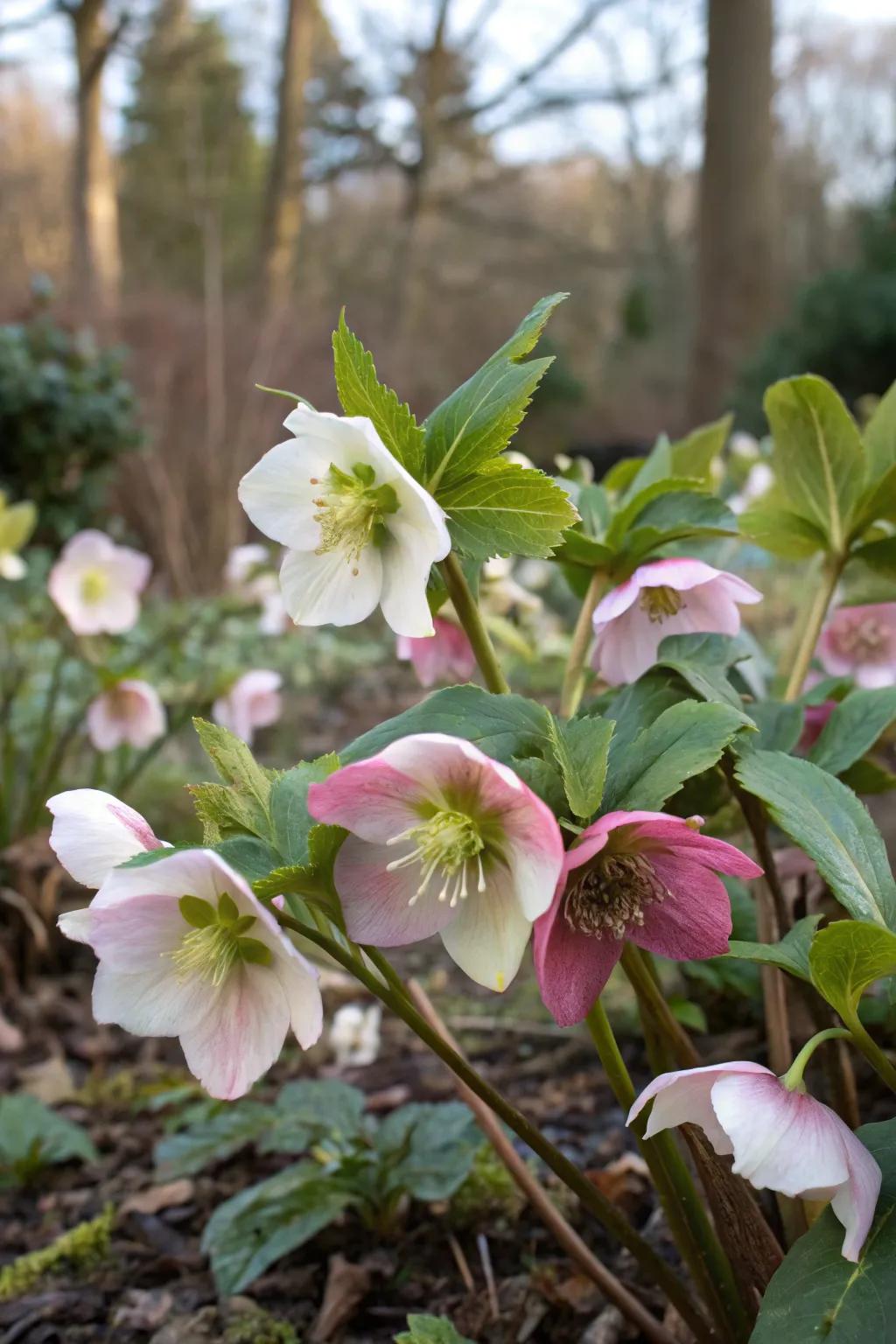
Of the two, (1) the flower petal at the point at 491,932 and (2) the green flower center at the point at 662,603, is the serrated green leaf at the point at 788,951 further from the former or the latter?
(2) the green flower center at the point at 662,603

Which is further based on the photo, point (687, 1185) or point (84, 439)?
point (84, 439)

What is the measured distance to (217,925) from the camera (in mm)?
627

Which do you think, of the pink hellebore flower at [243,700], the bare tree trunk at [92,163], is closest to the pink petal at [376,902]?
the pink hellebore flower at [243,700]

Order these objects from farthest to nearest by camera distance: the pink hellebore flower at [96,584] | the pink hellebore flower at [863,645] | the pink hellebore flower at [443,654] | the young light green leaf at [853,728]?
the pink hellebore flower at [96,584] → the pink hellebore flower at [863,645] → the pink hellebore flower at [443,654] → the young light green leaf at [853,728]

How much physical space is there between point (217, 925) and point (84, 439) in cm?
470

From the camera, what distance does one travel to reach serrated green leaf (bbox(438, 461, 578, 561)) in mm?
670

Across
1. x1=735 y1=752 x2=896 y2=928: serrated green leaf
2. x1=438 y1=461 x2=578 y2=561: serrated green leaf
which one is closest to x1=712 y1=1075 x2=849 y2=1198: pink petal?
x1=735 y1=752 x2=896 y2=928: serrated green leaf

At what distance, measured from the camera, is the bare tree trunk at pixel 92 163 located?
10391mm

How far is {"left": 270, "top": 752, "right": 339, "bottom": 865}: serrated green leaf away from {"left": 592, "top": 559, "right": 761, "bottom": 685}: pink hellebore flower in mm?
260

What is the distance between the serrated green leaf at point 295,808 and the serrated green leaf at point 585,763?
0.41ft

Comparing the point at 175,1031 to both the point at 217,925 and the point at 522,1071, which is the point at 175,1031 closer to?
the point at 217,925

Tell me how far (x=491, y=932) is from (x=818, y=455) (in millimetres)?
513

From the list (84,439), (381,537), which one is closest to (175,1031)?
(381,537)

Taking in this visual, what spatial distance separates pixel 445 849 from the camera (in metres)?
0.60
